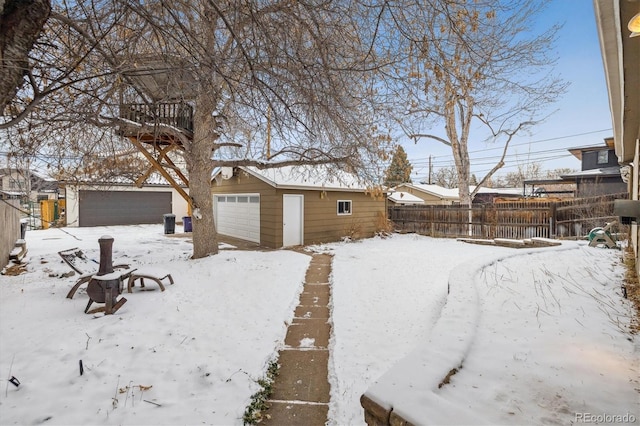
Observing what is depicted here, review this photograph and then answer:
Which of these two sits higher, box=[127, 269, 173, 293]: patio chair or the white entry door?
the white entry door

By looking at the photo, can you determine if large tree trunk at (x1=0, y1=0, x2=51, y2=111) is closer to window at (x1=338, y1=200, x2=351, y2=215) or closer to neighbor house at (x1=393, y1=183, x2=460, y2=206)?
window at (x1=338, y1=200, x2=351, y2=215)

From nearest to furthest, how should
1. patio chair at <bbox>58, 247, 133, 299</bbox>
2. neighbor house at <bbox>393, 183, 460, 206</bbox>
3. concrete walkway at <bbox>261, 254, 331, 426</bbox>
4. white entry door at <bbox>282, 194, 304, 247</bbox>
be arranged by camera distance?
concrete walkway at <bbox>261, 254, 331, 426</bbox> < patio chair at <bbox>58, 247, 133, 299</bbox> < white entry door at <bbox>282, 194, 304, 247</bbox> < neighbor house at <bbox>393, 183, 460, 206</bbox>

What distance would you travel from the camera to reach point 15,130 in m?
4.36

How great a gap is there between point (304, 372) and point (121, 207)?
18063 mm

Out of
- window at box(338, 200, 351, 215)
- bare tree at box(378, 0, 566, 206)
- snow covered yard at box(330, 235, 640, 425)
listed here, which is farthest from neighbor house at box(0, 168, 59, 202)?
window at box(338, 200, 351, 215)

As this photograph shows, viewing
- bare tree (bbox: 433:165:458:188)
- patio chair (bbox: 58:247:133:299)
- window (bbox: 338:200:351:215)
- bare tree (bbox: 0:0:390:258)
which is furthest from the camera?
bare tree (bbox: 433:165:458:188)

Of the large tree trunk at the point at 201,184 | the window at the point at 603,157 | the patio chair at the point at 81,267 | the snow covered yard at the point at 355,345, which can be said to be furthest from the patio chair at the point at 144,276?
the window at the point at 603,157

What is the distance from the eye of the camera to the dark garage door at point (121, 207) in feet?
54.3

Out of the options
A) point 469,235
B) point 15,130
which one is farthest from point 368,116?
point 469,235

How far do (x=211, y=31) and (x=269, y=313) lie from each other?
3739 millimetres

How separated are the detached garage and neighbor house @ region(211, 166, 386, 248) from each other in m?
6.27

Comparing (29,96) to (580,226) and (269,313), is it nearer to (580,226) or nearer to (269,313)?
(269,313)

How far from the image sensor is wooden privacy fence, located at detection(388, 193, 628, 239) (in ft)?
34.8

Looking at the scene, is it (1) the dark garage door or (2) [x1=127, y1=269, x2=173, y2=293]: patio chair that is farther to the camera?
(1) the dark garage door
